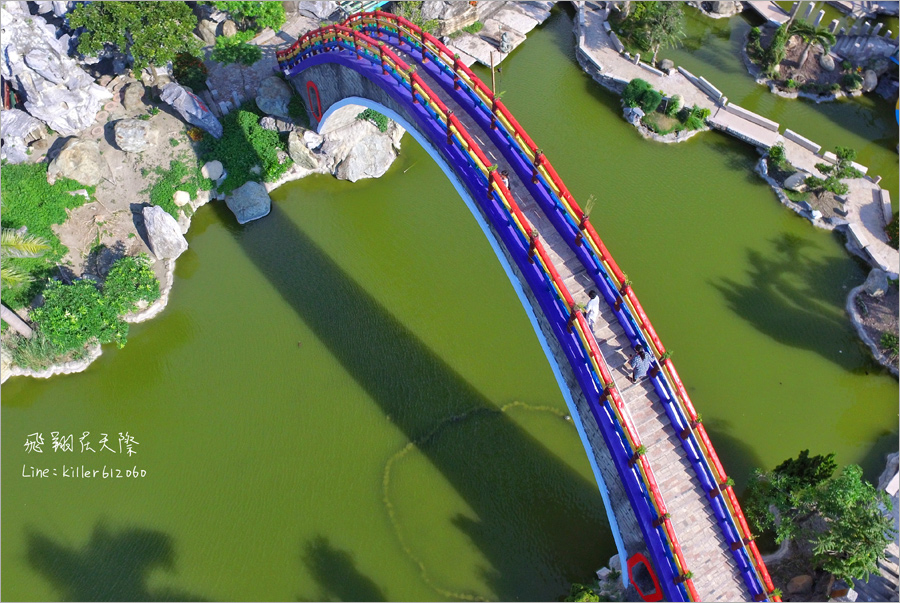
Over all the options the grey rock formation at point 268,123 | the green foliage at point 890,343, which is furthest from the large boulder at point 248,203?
the green foliage at point 890,343

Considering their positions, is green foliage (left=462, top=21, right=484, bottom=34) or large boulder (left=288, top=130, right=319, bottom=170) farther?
green foliage (left=462, top=21, right=484, bottom=34)

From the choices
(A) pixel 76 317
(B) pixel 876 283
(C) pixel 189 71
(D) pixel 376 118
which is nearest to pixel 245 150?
(C) pixel 189 71

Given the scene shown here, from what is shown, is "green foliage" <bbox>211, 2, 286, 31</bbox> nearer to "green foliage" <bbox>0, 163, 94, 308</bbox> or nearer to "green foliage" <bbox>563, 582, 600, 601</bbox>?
"green foliage" <bbox>0, 163, 94, 308</bbox>

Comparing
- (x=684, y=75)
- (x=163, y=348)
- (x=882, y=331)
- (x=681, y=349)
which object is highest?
(x=684, y=75)

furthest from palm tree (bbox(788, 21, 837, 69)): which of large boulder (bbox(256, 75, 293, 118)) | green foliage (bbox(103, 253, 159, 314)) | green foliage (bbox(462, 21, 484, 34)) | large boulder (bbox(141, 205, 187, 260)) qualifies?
green foliage (bbox(103, 253, 159, 314))

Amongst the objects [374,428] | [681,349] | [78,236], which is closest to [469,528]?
[374,428]

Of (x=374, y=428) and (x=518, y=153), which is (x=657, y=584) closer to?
(x=374, y=428)
